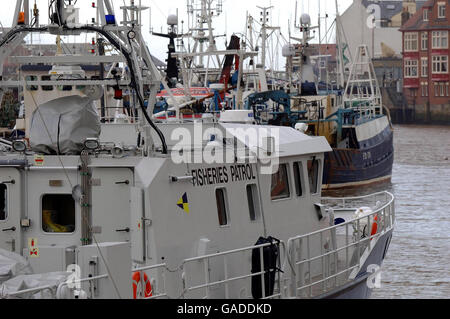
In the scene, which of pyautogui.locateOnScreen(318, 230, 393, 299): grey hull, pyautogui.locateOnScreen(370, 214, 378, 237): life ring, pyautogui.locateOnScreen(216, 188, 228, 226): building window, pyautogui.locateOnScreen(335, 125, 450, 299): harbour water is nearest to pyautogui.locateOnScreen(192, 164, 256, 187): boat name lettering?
pyautogui.locateOnScreen(216, 188, 228, 226): building window

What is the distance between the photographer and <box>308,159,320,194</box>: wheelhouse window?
1388 centimetres

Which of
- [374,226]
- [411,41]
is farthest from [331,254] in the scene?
[411,41]

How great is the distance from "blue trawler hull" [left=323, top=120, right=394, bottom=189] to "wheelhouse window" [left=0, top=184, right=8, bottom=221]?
30891 millimetres

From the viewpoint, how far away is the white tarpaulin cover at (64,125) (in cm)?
1118

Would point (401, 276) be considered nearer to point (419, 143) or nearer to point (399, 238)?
point (399, 238)

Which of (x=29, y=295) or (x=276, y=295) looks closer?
(x=29, y=295)

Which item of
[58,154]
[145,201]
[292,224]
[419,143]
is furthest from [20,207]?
[419,143]

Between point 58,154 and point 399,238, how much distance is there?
56.5 feet

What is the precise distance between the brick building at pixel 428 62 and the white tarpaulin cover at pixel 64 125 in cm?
10158

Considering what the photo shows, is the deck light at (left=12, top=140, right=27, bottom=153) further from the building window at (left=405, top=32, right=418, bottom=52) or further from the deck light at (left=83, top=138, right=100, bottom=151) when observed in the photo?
the building window at (left=405, top=32, right=418, bottom=52)

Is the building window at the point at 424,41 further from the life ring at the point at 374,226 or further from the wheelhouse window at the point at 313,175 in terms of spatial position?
the wheelhouse window at the point at 313,175

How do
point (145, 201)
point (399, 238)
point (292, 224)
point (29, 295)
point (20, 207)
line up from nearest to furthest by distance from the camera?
point (29, 295), point (145, 201), point (20, 207), point (292, 224), point (399, 238)

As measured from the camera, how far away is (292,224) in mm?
13188

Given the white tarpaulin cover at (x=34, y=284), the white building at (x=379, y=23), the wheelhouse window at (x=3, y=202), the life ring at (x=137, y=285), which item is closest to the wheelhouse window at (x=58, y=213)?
the wheelhouse window at (x=3, y=202)
